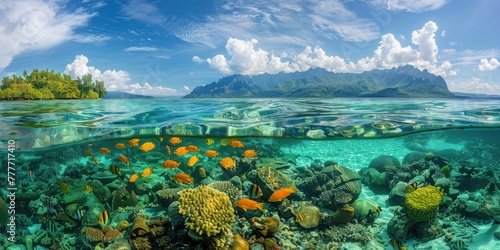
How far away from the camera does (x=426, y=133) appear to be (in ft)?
55.0

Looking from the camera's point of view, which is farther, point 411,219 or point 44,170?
point 44,170

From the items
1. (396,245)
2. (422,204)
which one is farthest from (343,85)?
(396,245)

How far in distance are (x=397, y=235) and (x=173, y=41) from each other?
10554 mm

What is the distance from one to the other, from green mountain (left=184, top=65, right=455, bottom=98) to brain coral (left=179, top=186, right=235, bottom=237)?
9.43 m

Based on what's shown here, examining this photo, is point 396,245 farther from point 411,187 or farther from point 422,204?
point 411,187

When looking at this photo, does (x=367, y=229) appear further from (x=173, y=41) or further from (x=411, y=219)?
(x=173, y=41)

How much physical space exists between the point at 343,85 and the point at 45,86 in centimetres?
1620

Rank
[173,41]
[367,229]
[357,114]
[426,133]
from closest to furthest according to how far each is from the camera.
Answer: [367,229] → [173,41] → [357,114] → [426,133]

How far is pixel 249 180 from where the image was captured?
10.4m

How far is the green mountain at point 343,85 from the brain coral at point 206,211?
9.43 m

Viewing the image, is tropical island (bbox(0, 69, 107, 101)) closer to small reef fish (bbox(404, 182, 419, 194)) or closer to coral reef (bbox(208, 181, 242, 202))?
coral reef (bbox(208, 181, 242, 202))

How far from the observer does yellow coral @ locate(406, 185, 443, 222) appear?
28.3 ft

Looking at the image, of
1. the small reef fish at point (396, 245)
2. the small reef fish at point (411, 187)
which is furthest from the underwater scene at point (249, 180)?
the small reef fish at point (411, 187)

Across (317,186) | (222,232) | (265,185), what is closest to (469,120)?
(317,186)
